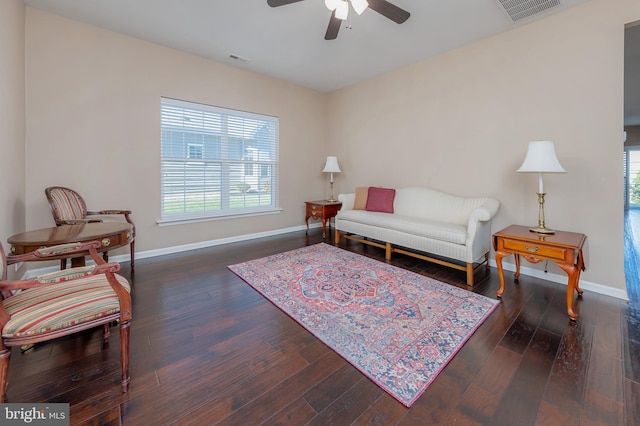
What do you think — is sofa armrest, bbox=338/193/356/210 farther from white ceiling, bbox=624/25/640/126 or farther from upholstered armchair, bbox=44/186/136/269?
white ceiling, bbox=624/25/640/126

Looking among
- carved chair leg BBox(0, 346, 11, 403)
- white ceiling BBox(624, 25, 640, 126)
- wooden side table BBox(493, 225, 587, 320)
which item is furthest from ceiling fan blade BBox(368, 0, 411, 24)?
carved chair leg BBox(0, 346, 11, 403)

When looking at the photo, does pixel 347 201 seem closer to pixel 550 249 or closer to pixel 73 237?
pixel 550 249

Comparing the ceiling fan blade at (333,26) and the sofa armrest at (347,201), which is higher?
the ceiling fan blade at (333,26)

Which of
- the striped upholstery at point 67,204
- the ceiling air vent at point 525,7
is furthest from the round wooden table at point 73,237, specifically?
the ceiling air vent at point 525,7

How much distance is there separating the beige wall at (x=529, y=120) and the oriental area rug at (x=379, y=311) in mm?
1445

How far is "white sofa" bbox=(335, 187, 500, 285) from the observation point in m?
2.89

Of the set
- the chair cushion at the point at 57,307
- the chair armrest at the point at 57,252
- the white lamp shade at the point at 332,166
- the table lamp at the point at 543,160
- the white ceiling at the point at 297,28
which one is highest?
the white ceiling at the point at 297,28

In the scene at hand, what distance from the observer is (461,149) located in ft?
11.8

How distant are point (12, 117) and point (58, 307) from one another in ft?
7.70

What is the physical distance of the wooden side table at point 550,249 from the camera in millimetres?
2107

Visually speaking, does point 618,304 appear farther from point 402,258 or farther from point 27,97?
point 27,97

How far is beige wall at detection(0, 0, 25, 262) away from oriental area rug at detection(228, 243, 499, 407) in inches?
80.5

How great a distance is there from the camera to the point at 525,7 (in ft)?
8.67

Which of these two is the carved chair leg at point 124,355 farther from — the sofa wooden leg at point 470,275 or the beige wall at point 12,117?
the sofa wooden leg at point 470,275
